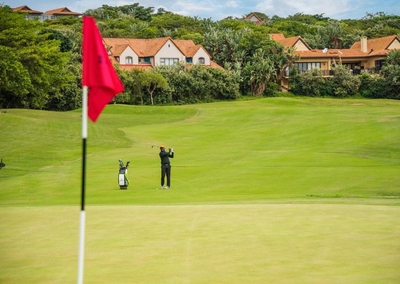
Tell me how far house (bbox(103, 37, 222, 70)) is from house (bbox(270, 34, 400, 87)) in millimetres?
14966

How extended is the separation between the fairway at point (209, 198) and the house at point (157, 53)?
36926 mm

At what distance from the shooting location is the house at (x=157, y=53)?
389 feet

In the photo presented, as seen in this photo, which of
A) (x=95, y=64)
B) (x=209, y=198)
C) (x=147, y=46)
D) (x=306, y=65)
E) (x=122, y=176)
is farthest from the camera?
(x=147, y=46)

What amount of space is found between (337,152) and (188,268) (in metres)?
36.6

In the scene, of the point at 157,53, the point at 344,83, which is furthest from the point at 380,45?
the point at 157,53

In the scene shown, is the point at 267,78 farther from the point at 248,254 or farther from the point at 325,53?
the point at 248,254

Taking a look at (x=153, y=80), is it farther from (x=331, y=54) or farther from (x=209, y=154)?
(x=209, y=154)

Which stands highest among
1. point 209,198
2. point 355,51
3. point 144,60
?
point 355,51

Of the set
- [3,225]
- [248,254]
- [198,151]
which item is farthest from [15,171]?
[248,254]

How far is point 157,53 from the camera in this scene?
393 feet

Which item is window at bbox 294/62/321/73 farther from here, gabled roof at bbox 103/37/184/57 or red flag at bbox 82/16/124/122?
red flag at bbox 82/16/124/122

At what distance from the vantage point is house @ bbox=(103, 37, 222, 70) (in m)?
118

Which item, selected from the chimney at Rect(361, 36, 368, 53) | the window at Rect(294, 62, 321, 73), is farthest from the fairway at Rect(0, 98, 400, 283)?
the chimney at Rect(361, 36, 368, 53)

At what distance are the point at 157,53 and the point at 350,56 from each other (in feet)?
104
